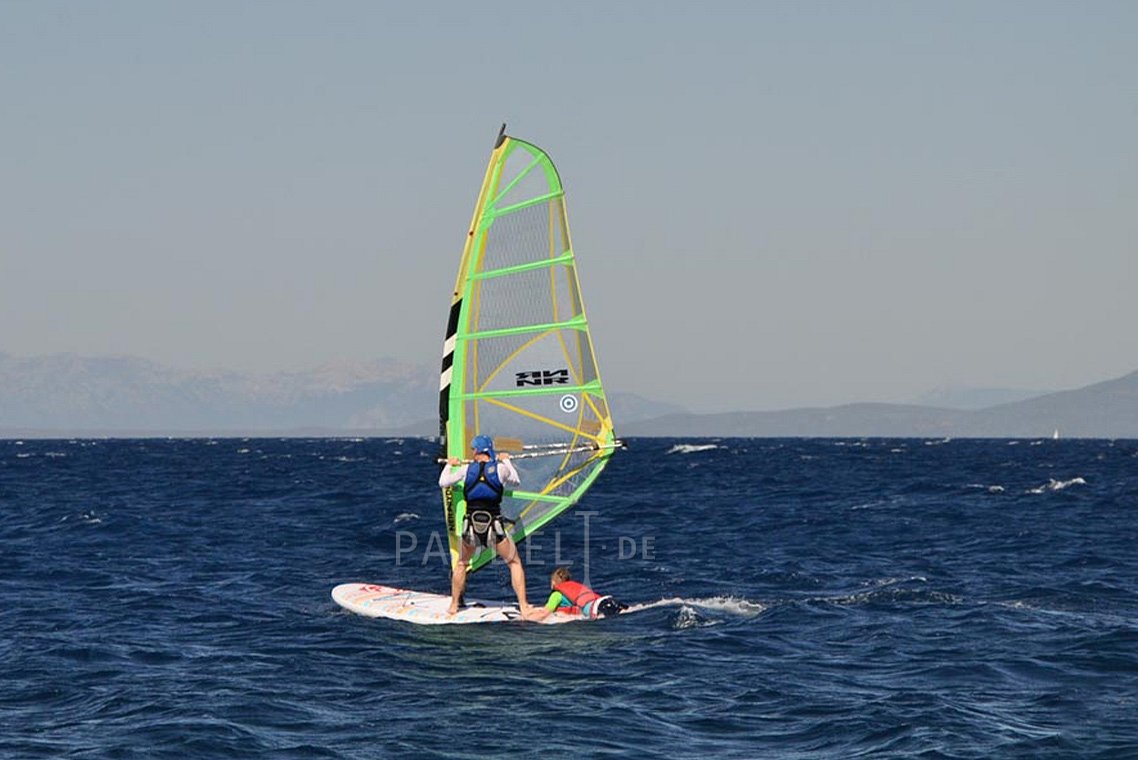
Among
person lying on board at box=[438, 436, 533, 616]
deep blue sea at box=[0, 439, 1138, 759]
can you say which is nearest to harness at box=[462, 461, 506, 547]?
person lying on board at box=[438, 436, 533, 616]

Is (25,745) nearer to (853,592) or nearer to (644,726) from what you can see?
(644,726)

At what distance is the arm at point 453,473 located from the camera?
64.3ft

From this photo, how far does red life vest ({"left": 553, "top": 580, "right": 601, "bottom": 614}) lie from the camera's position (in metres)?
19.4

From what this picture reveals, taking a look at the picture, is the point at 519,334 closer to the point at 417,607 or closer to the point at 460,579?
the point at 460,579

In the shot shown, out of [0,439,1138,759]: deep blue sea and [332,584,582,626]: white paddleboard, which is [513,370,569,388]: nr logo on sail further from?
[0,439,1138,759]: deep blue sea

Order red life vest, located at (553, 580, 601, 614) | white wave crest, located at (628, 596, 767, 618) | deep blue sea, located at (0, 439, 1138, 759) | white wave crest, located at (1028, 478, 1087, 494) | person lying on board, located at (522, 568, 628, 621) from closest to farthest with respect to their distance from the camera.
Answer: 1. deep blue sea, located at (0, 439, 1138, 759)
2. person lying on board, located at (522, 568, 628, 621)
3. red life vest, located at (553, 580, 601, 614)
4. white wave crest, located at (628, 596, 767, 618)
5. white wave crest, located at (1028, 478, 1087, 494)

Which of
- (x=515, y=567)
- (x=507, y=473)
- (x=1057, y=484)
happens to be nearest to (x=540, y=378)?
(x=507, y=473)

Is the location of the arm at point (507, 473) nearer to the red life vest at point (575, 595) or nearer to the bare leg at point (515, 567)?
the bare leg at point (515, 567)

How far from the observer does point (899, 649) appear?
17234 mm

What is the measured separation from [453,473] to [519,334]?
2084mm

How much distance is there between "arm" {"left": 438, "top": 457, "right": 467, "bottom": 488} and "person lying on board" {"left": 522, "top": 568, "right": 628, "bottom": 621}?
1.83 metres

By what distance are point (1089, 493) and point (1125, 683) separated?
39.2 m

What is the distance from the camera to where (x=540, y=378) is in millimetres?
19766

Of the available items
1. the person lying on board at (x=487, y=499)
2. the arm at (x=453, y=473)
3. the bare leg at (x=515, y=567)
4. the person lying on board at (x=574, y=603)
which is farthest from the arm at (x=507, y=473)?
the person lying on board at (x=574, y=603)
